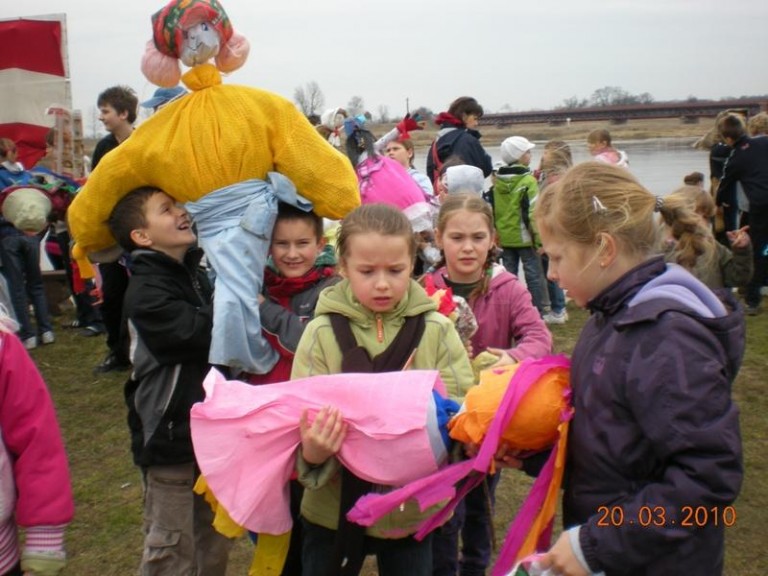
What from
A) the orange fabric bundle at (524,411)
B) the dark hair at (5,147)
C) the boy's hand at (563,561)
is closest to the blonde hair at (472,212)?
the orange fabric bundle at (524,411)

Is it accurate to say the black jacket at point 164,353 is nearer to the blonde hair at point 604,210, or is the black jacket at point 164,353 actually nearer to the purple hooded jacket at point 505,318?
the purple hooded jacket at point 505,318

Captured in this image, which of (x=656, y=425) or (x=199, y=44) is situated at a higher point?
(x=199, y=44)

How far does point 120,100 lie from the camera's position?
648 centimetres

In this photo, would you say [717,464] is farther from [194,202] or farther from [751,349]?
[751,349]

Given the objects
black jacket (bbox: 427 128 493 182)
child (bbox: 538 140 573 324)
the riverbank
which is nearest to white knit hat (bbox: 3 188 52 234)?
black jacket (bbox: 427 128 493 182)

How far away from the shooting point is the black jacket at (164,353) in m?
2.43

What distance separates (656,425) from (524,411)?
0.34 m

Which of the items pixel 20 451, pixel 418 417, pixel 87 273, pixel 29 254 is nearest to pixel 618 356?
pixel 418 417

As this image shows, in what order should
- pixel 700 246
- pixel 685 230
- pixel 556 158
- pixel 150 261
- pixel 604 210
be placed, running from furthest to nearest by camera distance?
1. pixel 556 158
2. pixel 700 246
3. pixel 685 230
4. pixel 150 261
5. pixel 604 210

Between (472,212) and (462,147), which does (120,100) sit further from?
(472,212)

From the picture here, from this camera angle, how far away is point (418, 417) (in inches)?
72.5

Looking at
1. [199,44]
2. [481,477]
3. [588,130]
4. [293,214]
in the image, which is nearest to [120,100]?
[199,44]

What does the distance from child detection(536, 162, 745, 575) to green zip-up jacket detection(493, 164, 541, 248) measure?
562 cm

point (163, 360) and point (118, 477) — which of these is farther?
point (118, 477)
